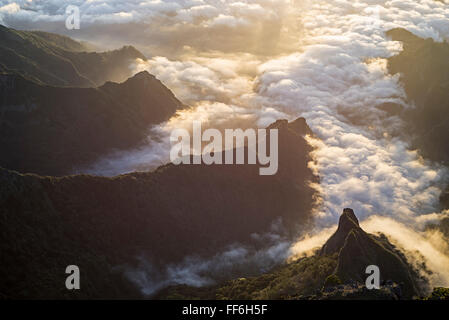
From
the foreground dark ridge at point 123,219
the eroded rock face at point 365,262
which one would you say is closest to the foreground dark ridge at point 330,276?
the eroded rock face at point 365,262

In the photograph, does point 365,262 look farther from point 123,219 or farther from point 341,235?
point 123,219

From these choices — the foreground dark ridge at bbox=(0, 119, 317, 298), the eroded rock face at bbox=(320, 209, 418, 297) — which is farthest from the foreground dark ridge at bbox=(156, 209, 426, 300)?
the foreground dark ridge at bbox=(0, 119, 317, 298)

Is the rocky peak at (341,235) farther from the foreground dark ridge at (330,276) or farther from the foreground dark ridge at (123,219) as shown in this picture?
the foreground dark ridge at (123,219)

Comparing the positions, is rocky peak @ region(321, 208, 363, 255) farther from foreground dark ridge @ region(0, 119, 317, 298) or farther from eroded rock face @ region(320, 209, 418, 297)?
foreground dark ridge @ region(0, 119, 317, 298)

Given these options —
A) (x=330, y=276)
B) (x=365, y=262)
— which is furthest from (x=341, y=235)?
(x=330, y=276)
